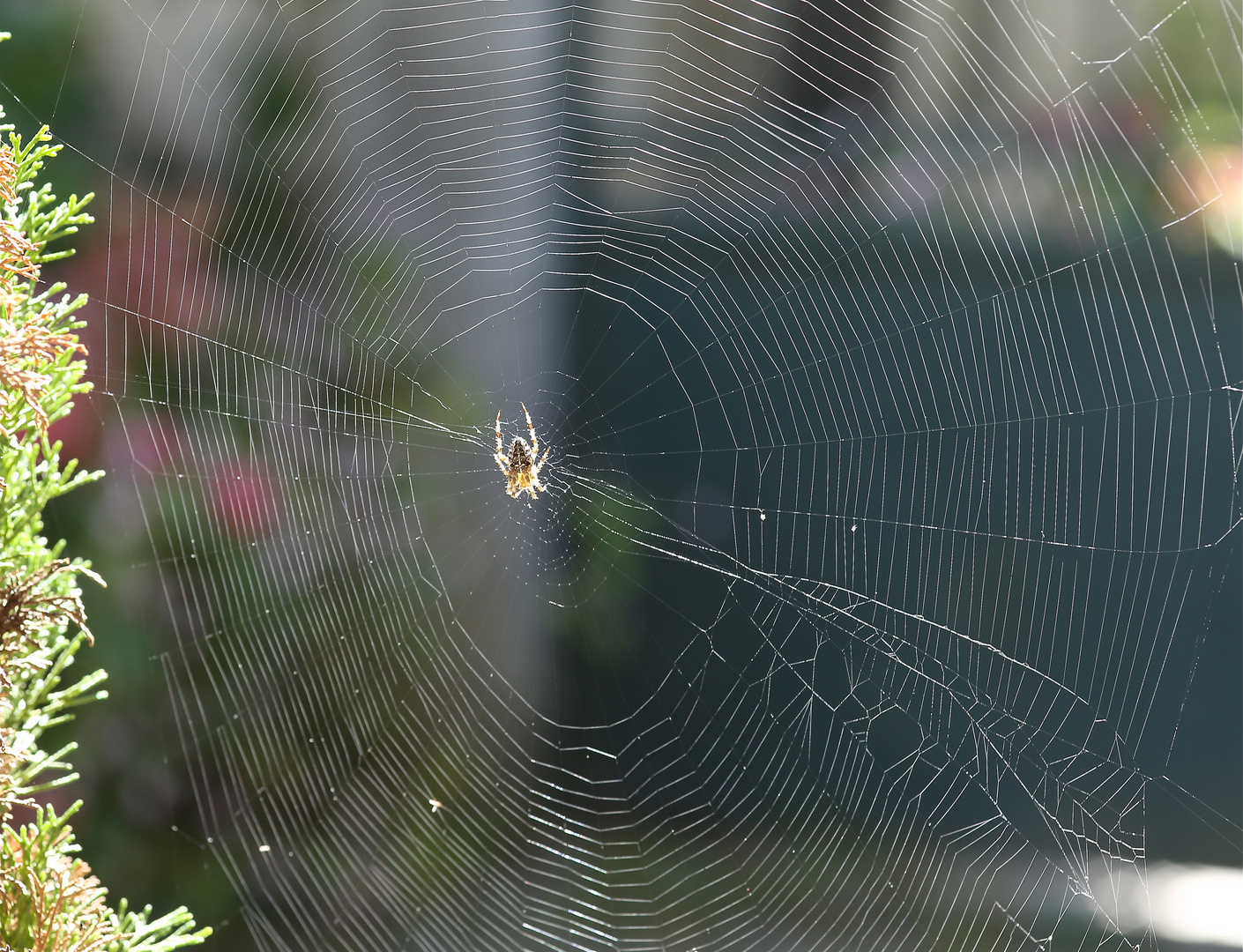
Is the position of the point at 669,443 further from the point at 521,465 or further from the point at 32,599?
the point at 32,599

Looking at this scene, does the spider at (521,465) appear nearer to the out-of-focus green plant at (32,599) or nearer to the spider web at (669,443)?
the spider web at (669,443)

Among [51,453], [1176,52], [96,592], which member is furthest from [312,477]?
[1176,52]

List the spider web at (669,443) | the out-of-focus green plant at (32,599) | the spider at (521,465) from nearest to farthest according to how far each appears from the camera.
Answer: the out-of-focus green plant at (32,599) → the spider web at (669,443) → the spider at (521,465)

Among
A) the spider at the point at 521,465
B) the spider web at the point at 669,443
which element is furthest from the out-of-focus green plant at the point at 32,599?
the spider at the point at 521,465

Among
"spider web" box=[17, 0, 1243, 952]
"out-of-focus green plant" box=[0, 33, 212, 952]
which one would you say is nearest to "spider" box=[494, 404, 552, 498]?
"spider web" box=[17, 0, 1243, 952]

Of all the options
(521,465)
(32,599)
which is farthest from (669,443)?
(32,599)

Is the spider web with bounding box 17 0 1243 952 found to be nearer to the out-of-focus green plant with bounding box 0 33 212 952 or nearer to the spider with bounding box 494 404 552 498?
the spider with bounding box 494 404 552 498
